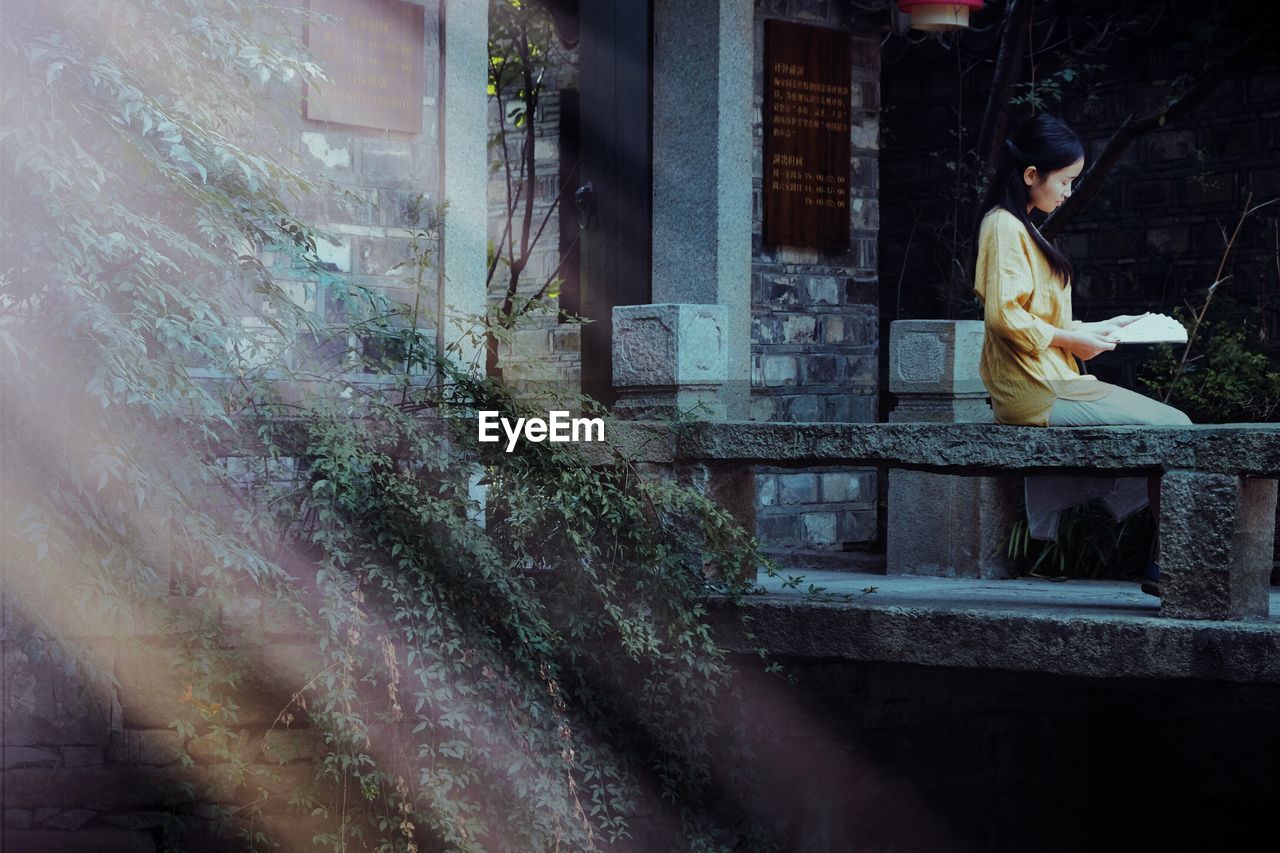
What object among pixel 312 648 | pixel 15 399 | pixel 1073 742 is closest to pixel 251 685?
pixel 312 648

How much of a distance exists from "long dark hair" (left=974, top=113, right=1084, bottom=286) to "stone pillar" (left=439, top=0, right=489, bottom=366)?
273cm

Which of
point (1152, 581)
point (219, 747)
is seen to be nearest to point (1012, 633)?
point (1152, 581)

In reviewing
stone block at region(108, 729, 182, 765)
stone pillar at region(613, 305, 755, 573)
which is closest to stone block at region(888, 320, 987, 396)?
stone pillar at region(613, 305, 755, 573)

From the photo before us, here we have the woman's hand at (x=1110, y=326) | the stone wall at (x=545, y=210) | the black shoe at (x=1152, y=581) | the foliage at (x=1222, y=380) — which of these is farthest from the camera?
the stone wall at (x=545, y=210)

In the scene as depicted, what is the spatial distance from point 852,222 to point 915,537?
2801mm

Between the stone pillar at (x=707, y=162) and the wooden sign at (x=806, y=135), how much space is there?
21cm

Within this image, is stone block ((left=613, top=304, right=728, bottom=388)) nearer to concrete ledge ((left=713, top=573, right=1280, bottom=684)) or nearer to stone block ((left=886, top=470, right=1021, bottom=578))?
concrete ledge ((left=713, top=573, right=1280, bottom=684))

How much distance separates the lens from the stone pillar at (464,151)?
728 centimetres

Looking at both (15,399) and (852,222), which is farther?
(852,222)

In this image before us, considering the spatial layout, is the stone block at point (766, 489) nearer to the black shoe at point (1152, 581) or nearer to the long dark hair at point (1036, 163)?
the black shoe at point (1152, 581)

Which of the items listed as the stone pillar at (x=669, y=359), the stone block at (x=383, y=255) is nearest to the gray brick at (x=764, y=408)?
the stone block at (x=383, y=255)

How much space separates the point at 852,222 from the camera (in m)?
9.01

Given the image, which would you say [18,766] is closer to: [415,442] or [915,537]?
[415,442]

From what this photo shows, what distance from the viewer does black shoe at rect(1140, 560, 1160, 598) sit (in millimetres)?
5168
